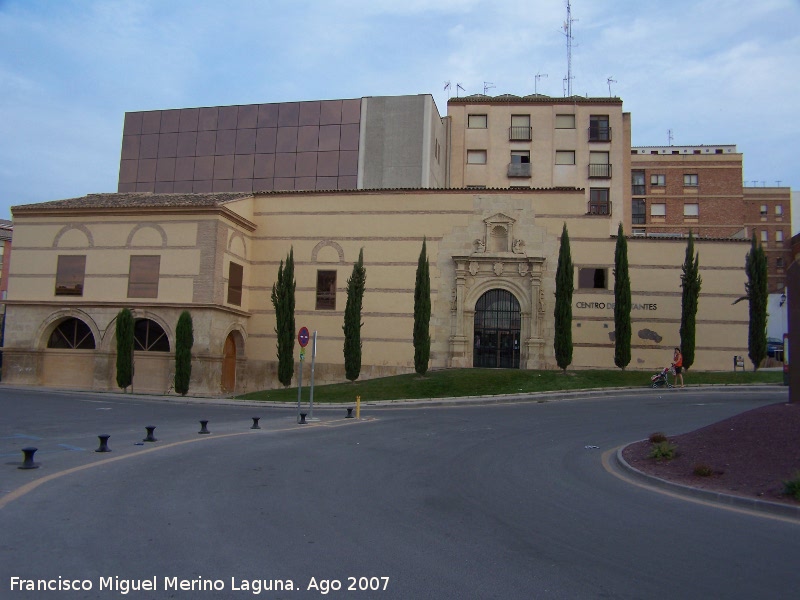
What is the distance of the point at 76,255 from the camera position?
35375 millimetres

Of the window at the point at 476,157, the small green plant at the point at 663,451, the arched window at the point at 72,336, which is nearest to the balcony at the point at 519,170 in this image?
the window at the point at 476,157

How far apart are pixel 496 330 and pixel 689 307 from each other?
9.04 m

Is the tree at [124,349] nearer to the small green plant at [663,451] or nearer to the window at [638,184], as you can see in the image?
the small green plant at [663,451]

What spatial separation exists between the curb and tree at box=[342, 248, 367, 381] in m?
21.3

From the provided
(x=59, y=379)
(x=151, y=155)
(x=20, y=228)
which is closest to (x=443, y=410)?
(x=59, y=379)

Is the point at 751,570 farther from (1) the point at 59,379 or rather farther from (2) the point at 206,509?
(1) the point at 59,379

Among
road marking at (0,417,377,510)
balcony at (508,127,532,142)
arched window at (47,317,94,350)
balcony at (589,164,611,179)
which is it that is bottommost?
road marking at (0,417,377,510)

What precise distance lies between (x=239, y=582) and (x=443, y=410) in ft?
59.9

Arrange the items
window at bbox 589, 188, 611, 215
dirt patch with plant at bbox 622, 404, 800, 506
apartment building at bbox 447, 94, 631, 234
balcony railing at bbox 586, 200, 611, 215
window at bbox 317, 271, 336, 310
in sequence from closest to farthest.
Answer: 1. dirt patch with plant at bbox 622, 404, 800, 506
2. window at bbox 317, 271, 336, 310
3. balcony railing at bbox 586, 200, 611, 215
4. window at bbox 589, 188, 611, 215
5. apartment building at bbox 447, 94, 631, 234

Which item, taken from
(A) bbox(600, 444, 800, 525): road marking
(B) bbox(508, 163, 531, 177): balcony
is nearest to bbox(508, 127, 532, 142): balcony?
(B) bbox(508, 163, 531, 177): balcony

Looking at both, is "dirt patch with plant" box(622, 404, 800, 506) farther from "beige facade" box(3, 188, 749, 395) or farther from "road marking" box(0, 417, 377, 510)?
"beige facade" box(3, 188, 749, 395)

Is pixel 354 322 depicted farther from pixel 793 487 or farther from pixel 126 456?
pixel 793 487

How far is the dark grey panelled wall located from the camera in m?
44.0

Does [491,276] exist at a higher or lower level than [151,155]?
lower
